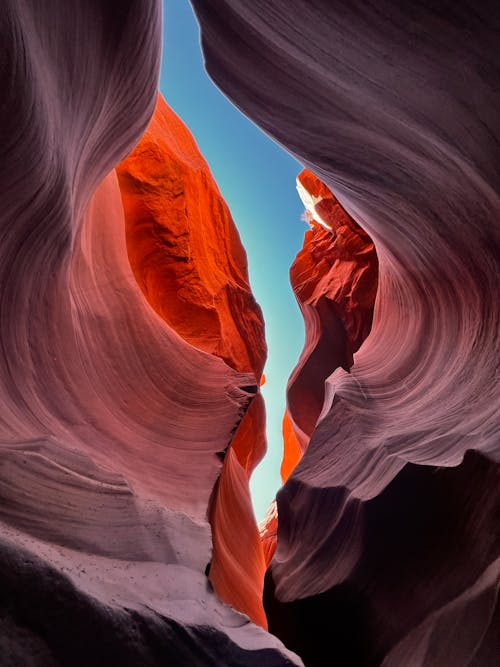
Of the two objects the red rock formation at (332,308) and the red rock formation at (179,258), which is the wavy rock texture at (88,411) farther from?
the red rock formation at (332,308)

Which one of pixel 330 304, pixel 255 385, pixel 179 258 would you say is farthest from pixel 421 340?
pixel 330 304

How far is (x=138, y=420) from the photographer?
4.63 metres

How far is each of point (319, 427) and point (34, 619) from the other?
3.83m

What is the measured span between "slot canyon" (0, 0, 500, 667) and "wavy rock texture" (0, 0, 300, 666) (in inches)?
0.5

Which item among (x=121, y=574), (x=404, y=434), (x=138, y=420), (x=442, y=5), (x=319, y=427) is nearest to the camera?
(x=121, y=574)

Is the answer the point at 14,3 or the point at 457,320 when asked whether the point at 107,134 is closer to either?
the point at 14,3

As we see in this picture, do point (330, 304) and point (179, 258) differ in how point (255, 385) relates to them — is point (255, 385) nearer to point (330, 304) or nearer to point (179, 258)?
point (179, 258)

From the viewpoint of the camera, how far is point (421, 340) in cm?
521

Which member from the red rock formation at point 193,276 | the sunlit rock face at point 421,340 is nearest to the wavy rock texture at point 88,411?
the sunlit rock face at point 421,340

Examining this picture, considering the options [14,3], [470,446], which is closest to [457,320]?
[470,446]

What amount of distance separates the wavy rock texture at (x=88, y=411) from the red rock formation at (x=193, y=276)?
2671mm

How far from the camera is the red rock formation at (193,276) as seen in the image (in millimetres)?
8375

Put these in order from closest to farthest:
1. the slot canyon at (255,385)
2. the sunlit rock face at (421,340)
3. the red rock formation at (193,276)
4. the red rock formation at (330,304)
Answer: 1. the slot canyon at (255,385)
2. the sunlit rock face at (421,340)
3. the red rock formation at (193,276)
4. the red rock formation at (330,304)

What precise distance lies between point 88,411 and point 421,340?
3276 millimetres
